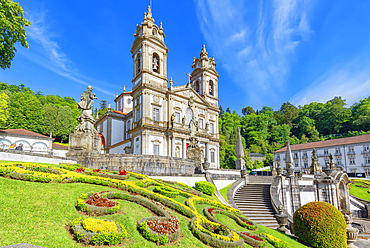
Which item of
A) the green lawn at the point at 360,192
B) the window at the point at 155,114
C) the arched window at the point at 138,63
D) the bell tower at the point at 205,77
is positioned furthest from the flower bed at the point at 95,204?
the bell tower at the point at 205,77

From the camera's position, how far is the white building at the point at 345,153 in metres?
47.7

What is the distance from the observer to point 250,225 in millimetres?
8914

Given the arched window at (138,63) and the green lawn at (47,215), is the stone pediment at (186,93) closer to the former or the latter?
the arched window at (138,63)

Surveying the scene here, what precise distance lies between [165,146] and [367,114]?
230ft

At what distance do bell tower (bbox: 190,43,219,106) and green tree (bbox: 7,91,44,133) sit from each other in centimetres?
3582

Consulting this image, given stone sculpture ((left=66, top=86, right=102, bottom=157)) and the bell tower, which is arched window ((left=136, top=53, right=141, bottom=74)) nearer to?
the bell tower

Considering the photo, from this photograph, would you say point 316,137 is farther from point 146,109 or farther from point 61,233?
point 61,233

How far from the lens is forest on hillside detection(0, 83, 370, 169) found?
49.8 meters

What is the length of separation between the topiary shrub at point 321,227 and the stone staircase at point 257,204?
3.30 m

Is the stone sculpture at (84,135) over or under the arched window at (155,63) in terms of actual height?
under

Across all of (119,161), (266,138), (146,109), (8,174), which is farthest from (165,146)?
(266,138)

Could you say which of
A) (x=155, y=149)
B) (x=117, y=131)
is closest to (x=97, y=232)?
(x=155, y=149)

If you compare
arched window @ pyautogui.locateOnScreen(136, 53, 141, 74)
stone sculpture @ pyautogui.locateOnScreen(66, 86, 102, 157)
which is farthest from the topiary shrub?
arched window @ pyautogui.locateOnScreen(136, 53, 141, 74)

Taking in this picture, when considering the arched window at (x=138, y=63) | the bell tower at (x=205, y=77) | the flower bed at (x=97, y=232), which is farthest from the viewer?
the bell tower at (x=205, y=77)
